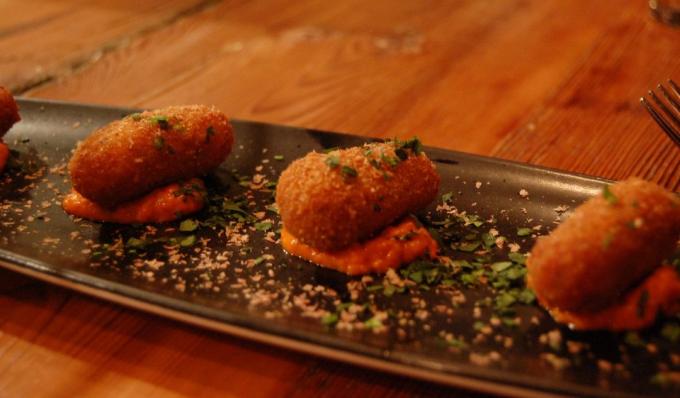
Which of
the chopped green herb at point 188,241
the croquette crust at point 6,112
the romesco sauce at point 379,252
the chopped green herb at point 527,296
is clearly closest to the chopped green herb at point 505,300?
the chopped green herb at point 527,296

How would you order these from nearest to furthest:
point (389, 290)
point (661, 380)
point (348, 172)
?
point (661, 380) < point (389, 290) < point (348, 172)

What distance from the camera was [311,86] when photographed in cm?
325

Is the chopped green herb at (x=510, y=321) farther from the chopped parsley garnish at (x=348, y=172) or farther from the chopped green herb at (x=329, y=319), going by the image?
the chopped parsley garnish at (x=348, y=172)

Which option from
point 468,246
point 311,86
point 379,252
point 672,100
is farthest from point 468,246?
point 311,86

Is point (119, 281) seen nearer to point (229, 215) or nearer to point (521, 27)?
point (229, 215)

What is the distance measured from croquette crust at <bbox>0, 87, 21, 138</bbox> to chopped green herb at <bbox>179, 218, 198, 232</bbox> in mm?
926

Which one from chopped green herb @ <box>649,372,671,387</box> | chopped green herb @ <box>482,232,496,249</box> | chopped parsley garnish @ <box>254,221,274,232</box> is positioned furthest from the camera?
chopped parsley garnish @ <box>254,221,274,232</box>

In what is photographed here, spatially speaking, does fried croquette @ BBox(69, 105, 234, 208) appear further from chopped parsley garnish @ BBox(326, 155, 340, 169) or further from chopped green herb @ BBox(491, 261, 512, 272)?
chopped green herb @ BBox(491, 261, 512, 272)

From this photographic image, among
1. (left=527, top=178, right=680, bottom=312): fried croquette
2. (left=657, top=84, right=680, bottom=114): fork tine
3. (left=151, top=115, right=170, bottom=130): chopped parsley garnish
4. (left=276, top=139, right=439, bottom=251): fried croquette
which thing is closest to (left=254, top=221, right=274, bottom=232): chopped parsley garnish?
(left=276, top=139, right=439, bottom=251): fried croquette

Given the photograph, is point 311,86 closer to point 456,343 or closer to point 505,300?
point 505,300

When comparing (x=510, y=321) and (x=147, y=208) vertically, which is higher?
(x=147, y=208)

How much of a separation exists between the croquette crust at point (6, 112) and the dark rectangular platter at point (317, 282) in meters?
0.10

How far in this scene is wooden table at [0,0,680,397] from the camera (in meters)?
1.56

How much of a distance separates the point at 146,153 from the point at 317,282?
2.41ft
